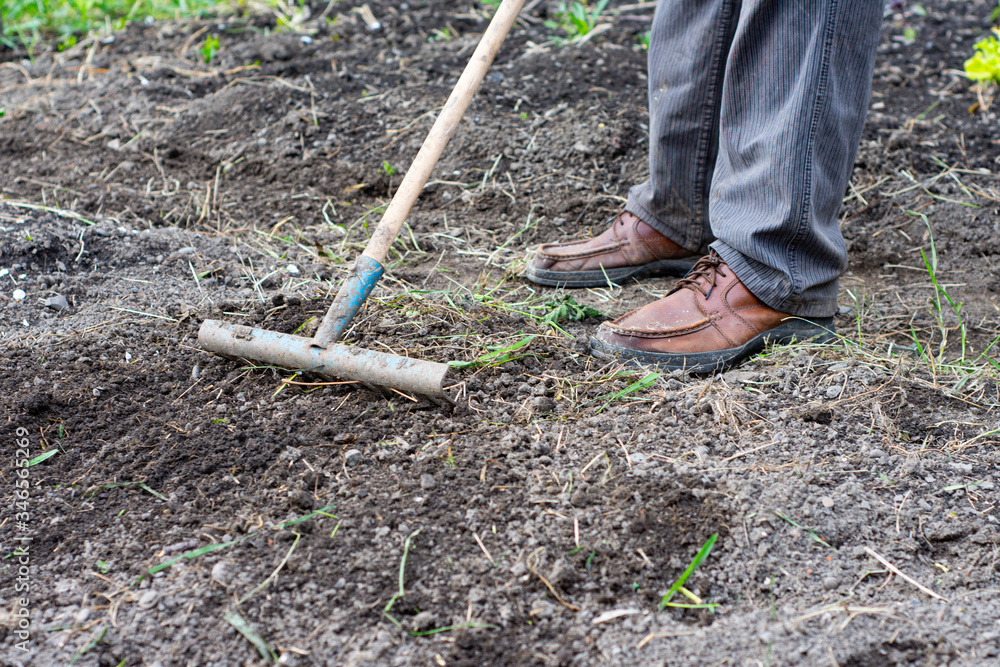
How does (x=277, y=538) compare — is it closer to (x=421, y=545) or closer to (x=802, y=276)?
(x=421, y=545)

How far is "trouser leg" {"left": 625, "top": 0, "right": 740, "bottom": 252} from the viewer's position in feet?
6.79

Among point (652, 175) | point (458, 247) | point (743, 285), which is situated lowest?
point (458, 247)

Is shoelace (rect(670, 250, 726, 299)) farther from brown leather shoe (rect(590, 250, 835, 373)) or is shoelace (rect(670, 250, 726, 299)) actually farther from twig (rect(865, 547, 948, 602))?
twig (rect(865, 547, 948, 602))

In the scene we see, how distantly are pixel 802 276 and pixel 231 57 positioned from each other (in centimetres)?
319

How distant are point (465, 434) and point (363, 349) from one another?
13.1 inches

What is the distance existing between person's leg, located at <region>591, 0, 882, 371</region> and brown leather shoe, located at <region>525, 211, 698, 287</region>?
37 centimetres

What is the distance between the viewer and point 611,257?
2.42 meters

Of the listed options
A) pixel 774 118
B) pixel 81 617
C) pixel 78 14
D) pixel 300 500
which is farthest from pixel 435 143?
pixel 78 14

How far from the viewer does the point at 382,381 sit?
1.65 m

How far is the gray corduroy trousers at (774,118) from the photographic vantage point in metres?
1.71

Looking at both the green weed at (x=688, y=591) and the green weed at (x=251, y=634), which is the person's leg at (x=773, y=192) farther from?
the green weed at (x=251, y=634)

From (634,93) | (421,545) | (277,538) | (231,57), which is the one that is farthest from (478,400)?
(231,57)

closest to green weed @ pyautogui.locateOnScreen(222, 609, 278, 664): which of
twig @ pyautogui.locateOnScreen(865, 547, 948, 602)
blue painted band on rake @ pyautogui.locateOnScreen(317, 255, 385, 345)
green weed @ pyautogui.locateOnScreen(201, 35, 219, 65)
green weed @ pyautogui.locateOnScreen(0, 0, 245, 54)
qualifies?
blue painted band on rake @ pyautogui.locateOnScreen(317, 255, 385, 345)

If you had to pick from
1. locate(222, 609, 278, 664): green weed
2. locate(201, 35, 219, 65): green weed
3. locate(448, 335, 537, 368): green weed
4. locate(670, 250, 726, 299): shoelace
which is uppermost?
locate(201, 35, 219, 65): green weed
